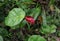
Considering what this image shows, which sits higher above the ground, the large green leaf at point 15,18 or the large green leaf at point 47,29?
the large green leaf at point 15,18

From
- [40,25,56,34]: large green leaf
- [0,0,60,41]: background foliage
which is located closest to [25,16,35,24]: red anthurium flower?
[0,0,60,41]: background foliage

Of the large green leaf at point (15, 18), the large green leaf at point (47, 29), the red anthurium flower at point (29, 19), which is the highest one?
the large green leaf at point (15, 18)

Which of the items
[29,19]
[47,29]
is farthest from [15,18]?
[47,29]

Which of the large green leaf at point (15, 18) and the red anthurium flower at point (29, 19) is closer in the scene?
the large green leaf at point (15, 18)

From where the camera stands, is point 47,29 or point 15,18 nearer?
point 15,18

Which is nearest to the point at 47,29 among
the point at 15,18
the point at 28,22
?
the point at 28,22

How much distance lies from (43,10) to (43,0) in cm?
15

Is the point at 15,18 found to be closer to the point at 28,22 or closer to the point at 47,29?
the point at 28,22

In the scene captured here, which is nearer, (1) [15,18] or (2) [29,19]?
(1) [15,18]

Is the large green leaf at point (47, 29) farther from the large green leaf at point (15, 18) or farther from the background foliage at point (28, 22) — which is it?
the large green leaf at point (15, 18)

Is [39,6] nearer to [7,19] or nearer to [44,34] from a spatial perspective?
[44,34]

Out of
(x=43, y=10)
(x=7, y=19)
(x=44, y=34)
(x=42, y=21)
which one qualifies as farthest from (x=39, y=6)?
(x=7, y=19)

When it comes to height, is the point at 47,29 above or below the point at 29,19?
below

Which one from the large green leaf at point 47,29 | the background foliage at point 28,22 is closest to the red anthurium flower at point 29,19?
the background foliage at point 28,22
